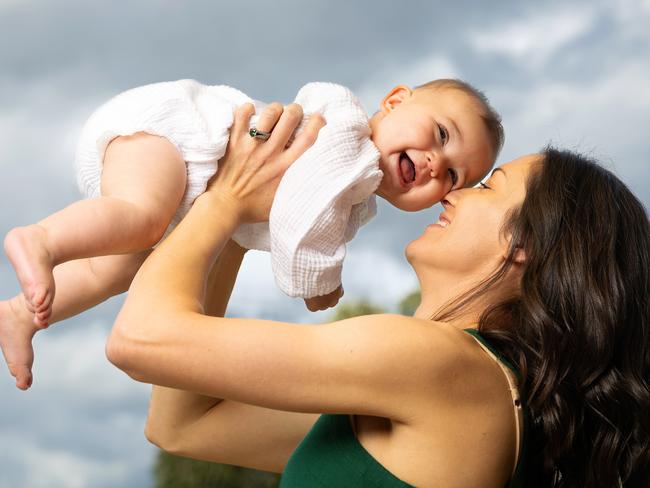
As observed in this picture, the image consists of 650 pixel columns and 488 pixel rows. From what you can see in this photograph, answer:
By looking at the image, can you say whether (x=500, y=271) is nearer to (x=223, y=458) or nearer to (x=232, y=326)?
(x=232, y=326)

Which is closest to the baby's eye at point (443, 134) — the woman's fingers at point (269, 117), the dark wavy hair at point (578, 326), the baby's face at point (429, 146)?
the baby's face at point (429, 146)

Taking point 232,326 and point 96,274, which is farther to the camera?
point 96,274

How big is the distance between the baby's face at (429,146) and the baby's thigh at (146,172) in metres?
0.54

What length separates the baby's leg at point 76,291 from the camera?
6.73 feet

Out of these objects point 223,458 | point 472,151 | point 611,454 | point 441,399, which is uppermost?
point 472,151

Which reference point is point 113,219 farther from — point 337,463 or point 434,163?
point 434,163

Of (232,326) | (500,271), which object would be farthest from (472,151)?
(232,326)

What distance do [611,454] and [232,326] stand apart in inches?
35.8

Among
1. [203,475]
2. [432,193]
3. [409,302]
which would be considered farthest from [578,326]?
[203,475]

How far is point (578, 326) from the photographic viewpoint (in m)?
1.83

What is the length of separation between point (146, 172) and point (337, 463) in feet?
2.48

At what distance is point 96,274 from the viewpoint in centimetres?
215

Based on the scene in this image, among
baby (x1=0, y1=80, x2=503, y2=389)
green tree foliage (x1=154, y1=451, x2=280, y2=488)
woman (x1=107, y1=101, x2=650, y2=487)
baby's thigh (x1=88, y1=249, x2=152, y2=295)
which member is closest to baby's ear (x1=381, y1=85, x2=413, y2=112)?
baby (x1=0, y1=80, x2=503, y2=389)

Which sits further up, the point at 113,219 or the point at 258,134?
the point at 258,134
